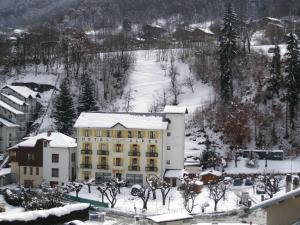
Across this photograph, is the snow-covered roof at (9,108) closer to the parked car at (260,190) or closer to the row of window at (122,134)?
the row of window at (122,134)

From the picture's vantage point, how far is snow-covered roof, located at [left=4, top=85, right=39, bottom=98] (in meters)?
70.7

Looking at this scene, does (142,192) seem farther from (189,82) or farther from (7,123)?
(189,82)

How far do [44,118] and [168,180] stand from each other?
23.9 m

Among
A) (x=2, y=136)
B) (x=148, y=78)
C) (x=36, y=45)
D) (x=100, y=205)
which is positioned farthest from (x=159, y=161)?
(x=36, y=45)

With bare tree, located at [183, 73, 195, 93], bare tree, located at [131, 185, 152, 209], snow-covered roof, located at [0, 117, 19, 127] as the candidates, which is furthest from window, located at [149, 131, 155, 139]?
snow-covered roof, located at [0, 117, 19, 127]

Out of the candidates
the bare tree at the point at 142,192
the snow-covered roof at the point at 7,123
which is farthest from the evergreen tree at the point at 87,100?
the bare tree at the point at 142,192

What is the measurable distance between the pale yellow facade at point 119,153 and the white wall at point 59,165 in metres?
1.06

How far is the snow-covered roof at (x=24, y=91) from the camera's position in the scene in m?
70.7

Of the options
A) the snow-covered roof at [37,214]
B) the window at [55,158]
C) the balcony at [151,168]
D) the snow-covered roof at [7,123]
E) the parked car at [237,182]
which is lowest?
the snow-covered roof at [37,214]

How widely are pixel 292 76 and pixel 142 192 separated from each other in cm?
2445

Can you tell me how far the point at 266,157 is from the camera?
184 ft

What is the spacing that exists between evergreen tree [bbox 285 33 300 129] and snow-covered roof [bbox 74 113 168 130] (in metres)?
14.8

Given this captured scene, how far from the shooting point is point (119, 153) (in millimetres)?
54312

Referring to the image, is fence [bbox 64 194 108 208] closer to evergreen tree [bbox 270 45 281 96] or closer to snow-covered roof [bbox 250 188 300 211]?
evergreen tree [bbox 270 45 281 96]
